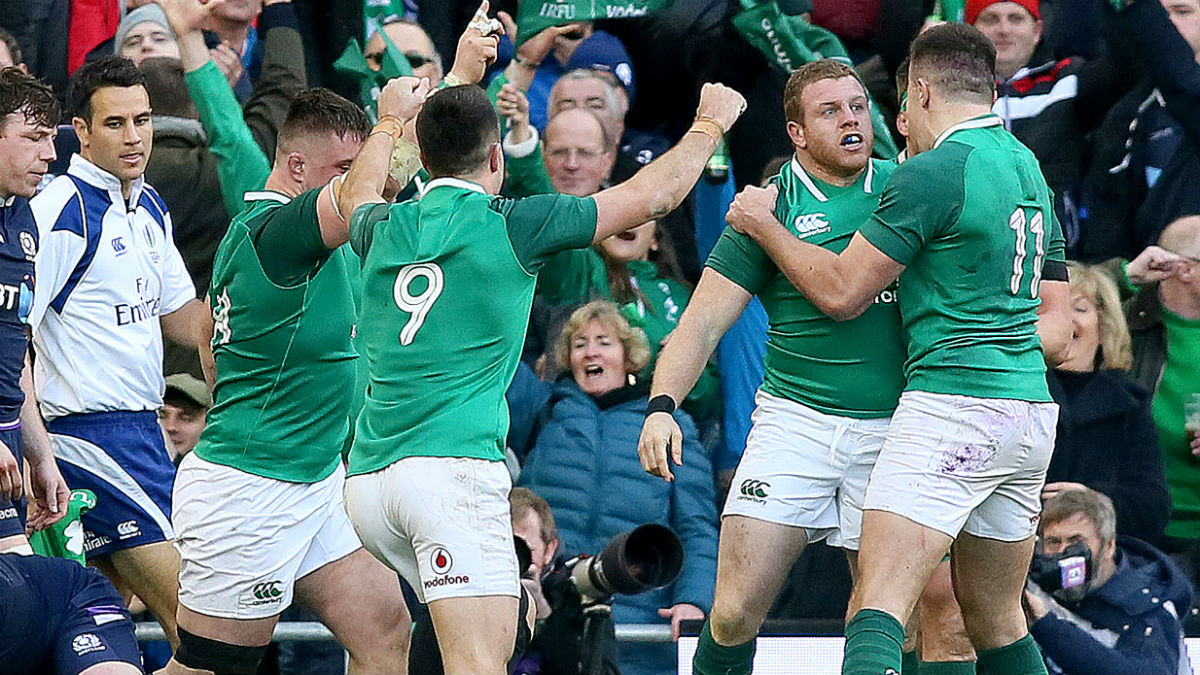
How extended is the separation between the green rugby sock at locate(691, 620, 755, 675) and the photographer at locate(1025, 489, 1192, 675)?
1414mm

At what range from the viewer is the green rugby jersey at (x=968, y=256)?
19.7ft

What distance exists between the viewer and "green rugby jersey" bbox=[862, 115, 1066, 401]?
5996 millimetres

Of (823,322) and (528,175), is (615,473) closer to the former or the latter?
(528,175)

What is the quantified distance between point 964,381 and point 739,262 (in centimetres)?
96

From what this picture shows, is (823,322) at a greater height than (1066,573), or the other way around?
(823,322)

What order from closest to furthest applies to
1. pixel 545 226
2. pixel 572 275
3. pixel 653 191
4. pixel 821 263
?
pixel 545 226
pixel 653 191
pixel 821 263
pixel 572 275

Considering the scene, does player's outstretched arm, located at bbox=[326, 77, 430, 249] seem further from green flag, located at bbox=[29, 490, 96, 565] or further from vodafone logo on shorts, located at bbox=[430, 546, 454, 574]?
green flag, located at bbox=[29, 490, 96, 565]

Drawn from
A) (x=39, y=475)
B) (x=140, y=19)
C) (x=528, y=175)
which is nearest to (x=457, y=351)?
(x=39, y=475)

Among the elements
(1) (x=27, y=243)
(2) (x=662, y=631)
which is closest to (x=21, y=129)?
(1) (x=27, y=243)

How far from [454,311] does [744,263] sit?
1207mm

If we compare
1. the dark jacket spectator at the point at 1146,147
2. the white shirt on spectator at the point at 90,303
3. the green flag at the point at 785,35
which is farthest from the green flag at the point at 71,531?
the dark jacket spectator at the point at 1146,147

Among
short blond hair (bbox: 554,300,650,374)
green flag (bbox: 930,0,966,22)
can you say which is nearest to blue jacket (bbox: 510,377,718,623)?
short blond hair (bbox: 554,300,650,374)

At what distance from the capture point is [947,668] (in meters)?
6.57

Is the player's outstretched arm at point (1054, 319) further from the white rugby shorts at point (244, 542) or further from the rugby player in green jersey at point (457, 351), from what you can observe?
the white rugby shorts at point (244, 542)
